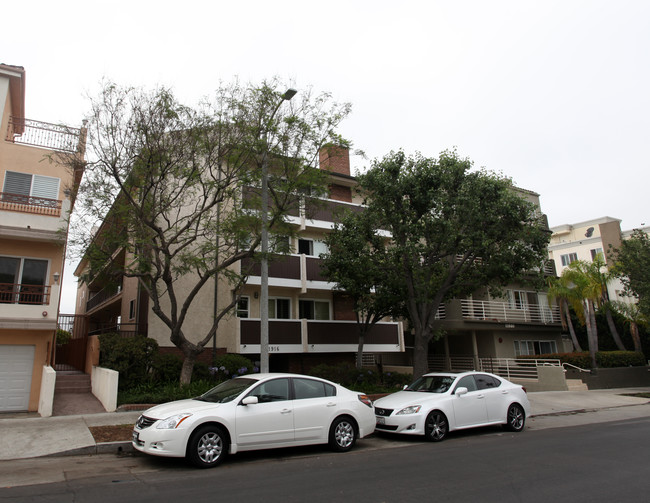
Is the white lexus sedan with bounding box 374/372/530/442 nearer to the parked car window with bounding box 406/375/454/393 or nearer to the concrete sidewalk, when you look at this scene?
the parked car window with bounding box 406/375/454/393

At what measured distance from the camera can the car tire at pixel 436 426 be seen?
→ 1040 cm

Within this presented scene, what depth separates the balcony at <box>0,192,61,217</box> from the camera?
49.1ft

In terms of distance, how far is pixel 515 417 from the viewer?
38.8ft

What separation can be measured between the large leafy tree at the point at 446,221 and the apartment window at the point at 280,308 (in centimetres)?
649

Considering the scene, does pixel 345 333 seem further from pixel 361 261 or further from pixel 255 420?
pixel 255 420

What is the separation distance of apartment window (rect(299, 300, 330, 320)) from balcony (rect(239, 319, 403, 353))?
1495 millimetres

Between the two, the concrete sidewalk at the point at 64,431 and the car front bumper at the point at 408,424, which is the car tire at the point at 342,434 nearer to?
the car front bumper at the point at 408,424

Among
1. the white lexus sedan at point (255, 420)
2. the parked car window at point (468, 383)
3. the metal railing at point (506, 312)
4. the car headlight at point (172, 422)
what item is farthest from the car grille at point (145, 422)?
the metal railing at point (506, 312)

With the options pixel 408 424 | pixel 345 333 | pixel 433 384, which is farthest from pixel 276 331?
pixel 408 424

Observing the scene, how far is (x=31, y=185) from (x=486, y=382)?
15.8 m

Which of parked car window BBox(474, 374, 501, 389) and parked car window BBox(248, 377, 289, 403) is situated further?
parked car window BBox(474, 374, 501, 389)

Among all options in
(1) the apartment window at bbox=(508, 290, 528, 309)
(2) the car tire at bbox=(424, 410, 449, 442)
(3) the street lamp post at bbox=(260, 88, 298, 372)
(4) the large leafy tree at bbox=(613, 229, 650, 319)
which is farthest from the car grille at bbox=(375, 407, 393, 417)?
(1) the apartment window at bbox=(508, 290, 528, 309)

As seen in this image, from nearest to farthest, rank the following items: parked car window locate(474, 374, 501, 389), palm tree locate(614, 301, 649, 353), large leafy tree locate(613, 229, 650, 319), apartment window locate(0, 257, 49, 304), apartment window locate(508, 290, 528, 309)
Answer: parked car window locate(474, 374, 501, 389) < apartment window locate(0, 257, 49, 304) < large leafy tree locate(613, 229, 650, 319) < palm tree locate(614, 301, 649, 353) < apartment window locate(508, 290, 528, 309)

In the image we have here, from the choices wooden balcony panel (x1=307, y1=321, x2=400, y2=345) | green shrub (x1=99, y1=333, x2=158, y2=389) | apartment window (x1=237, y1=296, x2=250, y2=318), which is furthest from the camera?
wooden balcony panel (x1=307, y1=321, x2=400, y2=345)
